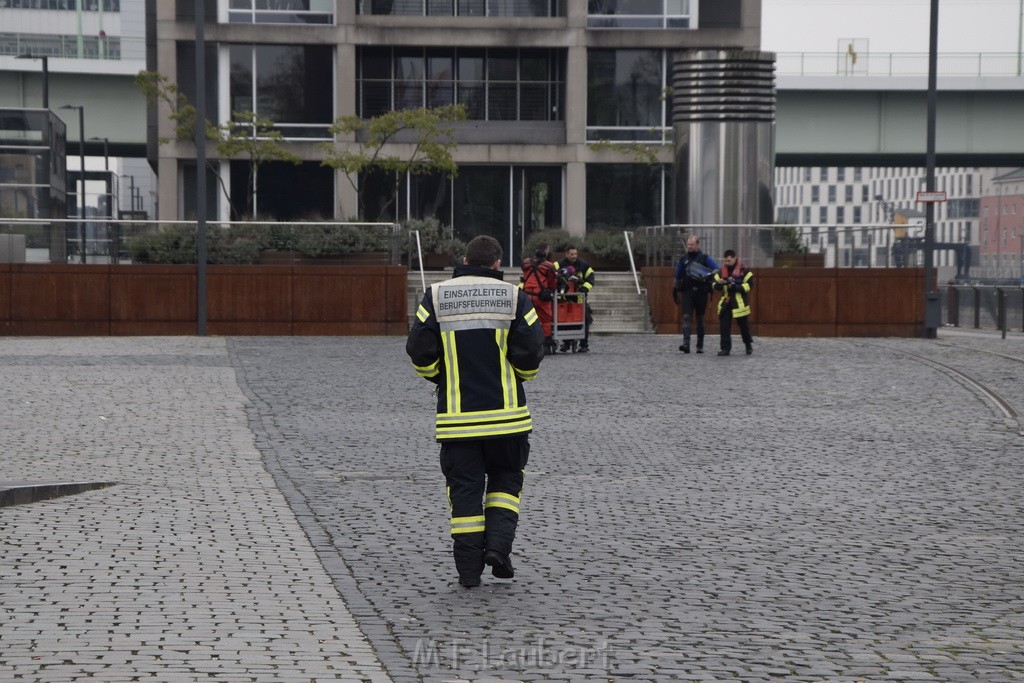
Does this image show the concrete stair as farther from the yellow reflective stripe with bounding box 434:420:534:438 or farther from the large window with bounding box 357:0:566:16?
the yellow reflective stripe with bounding box 434:420:534:438

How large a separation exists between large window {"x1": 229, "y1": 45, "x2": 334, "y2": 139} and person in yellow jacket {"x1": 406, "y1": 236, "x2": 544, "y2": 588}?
116 feet

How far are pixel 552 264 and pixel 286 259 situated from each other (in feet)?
26.2

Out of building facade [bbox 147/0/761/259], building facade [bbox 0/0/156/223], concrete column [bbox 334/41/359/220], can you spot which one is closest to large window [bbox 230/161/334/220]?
building facade [bbox 147/0/761/259]

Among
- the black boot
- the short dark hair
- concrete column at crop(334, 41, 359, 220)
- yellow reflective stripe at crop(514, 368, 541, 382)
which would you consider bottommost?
the black boot

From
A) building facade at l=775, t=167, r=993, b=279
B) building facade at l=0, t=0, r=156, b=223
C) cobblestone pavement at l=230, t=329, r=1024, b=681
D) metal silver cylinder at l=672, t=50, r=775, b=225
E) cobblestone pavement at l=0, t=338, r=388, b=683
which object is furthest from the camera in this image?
building facade at l=775, t=167, r=993, b=279

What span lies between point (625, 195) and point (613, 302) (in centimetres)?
1156

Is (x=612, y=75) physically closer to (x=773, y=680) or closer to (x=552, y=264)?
(x=552, y=264)

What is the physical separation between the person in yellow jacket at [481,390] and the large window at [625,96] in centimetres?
3586

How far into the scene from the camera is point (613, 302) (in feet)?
104

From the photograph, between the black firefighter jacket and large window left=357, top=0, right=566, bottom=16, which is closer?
the black firefighter jacket

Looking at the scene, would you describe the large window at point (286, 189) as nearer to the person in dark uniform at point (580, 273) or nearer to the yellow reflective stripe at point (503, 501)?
the person in dark uniform at point (580, 273)

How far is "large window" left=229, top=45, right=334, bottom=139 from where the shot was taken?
41.7 metres

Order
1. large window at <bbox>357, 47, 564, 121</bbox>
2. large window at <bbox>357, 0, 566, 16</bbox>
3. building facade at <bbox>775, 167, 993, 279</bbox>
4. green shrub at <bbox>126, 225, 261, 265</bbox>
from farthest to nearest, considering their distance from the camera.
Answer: building facade at <bbox>775, 167, 993, 279</bbox>
large window at <bbox>357, 0, 566, 16</bbox>
large window at <bbox>357, 47, 564, 121</bbox>
green shrub at <bbox>126, 225, 261, 265</bbox>

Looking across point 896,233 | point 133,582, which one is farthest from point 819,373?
point 133,582
